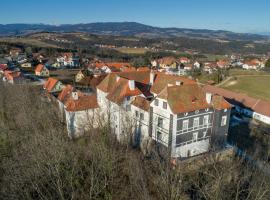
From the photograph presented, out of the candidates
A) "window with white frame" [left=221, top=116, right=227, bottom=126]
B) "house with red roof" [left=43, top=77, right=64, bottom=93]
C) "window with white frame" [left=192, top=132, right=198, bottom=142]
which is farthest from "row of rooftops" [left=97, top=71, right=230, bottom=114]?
"house with red roof" [left=43, top=77, right=64, bottom=93]

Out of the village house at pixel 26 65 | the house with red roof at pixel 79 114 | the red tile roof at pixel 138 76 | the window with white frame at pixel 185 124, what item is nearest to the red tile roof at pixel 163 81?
the red tile roof at pixel 138 76

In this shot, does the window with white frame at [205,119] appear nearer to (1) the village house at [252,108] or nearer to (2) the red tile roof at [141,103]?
(2) the red tile roof at [141,103]

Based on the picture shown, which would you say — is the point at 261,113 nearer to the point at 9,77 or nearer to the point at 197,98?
the point at 197,98

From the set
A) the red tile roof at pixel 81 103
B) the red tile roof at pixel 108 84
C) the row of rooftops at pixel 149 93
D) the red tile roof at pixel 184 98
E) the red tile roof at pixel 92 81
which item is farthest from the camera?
the red tile roof at pixel 92 81

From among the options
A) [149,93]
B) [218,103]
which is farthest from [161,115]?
[149,93]

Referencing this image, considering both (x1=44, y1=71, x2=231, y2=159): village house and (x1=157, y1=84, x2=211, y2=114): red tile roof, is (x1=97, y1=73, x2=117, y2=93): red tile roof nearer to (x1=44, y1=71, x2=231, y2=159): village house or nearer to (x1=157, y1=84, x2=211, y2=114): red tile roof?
(x1=44, y1=71, x2=231, y2=159): village house

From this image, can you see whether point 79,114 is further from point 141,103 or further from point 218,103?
point 218,103
